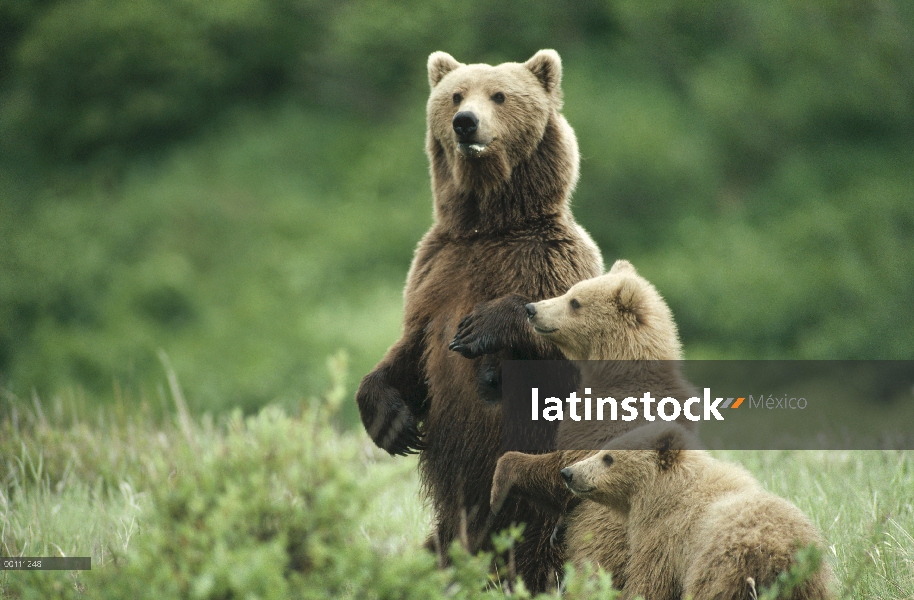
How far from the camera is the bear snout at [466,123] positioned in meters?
3.85

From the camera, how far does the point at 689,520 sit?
2.99m

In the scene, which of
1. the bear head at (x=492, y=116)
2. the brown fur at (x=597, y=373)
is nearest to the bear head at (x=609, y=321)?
the brown fur at (x=597, y=373)

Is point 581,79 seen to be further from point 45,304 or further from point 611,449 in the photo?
point 611,449

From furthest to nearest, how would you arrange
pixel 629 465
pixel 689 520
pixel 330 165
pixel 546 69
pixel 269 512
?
pixel 330 165
pixel 546 69
pixel 629 465
pixel 689 520
pixel 269 512

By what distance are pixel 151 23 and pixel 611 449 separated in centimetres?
1542

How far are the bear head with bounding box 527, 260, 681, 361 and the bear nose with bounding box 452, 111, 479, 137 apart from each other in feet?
2.50

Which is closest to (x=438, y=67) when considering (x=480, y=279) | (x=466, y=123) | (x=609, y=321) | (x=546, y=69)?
(x=546, y=69)

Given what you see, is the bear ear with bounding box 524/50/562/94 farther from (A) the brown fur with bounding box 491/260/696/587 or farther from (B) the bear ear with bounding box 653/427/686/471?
(B) the bear ear with bounding box 653/427/686/471

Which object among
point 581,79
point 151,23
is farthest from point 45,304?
point 581,79

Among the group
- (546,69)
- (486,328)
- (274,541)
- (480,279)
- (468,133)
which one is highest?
(546,69)

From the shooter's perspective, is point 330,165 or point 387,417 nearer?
point 387,417

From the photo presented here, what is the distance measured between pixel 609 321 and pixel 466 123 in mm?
980

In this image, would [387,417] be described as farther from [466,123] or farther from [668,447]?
[668,447]

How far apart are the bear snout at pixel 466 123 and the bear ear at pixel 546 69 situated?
549mm
